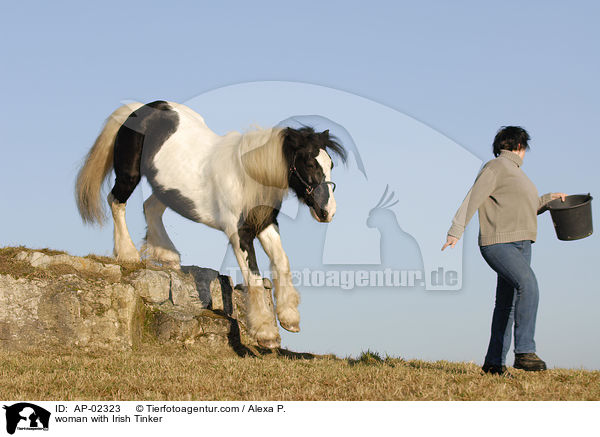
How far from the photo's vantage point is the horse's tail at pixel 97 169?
9680mm

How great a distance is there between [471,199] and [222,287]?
4.29m

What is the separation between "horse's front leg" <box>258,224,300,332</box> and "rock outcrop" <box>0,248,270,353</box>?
878 mm

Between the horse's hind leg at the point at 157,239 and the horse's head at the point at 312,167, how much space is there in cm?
269

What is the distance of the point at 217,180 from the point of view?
8242 mm

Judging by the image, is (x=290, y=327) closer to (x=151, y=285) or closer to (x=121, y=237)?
(x=151, y=285)

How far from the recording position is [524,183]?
229 inches

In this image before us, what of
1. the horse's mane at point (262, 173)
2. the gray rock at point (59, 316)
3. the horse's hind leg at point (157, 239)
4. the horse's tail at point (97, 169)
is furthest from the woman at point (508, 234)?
the horse's tail at point (97, 169)

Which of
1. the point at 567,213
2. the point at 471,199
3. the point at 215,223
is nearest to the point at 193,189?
the point at 215,223

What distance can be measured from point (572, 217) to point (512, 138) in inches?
35.9

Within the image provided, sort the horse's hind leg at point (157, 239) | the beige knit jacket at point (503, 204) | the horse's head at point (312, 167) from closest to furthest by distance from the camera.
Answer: the beige knit jacket at point (503, 204) → the horse's head at point (312, 167) → the horse's hind leg at point (157, 239)
